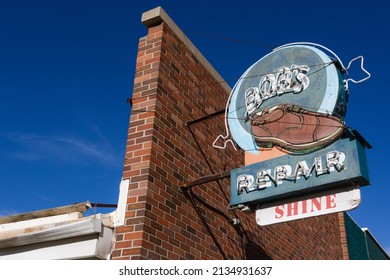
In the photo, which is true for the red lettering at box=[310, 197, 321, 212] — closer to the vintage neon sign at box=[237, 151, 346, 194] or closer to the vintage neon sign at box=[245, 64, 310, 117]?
A: the vintage neon sign at box=[237, 151, 346, 194]

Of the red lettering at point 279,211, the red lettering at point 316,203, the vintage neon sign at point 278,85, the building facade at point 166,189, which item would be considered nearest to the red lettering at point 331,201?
the red lettering at point 316,203

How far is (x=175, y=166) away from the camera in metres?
5.83

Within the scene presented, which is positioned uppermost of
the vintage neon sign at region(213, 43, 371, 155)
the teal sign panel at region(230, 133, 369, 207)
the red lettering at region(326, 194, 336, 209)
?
the vintage neon sign at region(213, 43, 371, 155)

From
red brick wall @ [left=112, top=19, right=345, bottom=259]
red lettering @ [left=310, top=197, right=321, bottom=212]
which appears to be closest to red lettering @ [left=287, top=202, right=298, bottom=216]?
red lettering @ [left=310, top=197, right=321, bottom=212]

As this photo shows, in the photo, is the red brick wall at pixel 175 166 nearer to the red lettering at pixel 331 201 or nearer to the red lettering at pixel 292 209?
the red lettering at pixel 292 209

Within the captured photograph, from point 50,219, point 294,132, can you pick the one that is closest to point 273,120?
point 294,132

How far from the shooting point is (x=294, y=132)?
16.5 feet

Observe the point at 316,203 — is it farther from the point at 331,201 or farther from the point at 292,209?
the point at 292,209

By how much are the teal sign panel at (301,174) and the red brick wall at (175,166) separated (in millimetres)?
759

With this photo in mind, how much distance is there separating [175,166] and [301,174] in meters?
1.75

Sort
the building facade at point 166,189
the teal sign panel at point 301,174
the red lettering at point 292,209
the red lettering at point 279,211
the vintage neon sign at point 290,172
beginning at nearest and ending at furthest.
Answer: the teal sign panel at point 301,174 < the vintage neon sign at point 290,172 < the red lettering at point 292,209 < the red lettering at point 279,211 < the building facade at point 166,189

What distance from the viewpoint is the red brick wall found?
5.17 metres

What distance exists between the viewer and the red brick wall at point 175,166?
5172 millimetres

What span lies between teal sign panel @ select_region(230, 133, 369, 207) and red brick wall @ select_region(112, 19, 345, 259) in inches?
29.9
